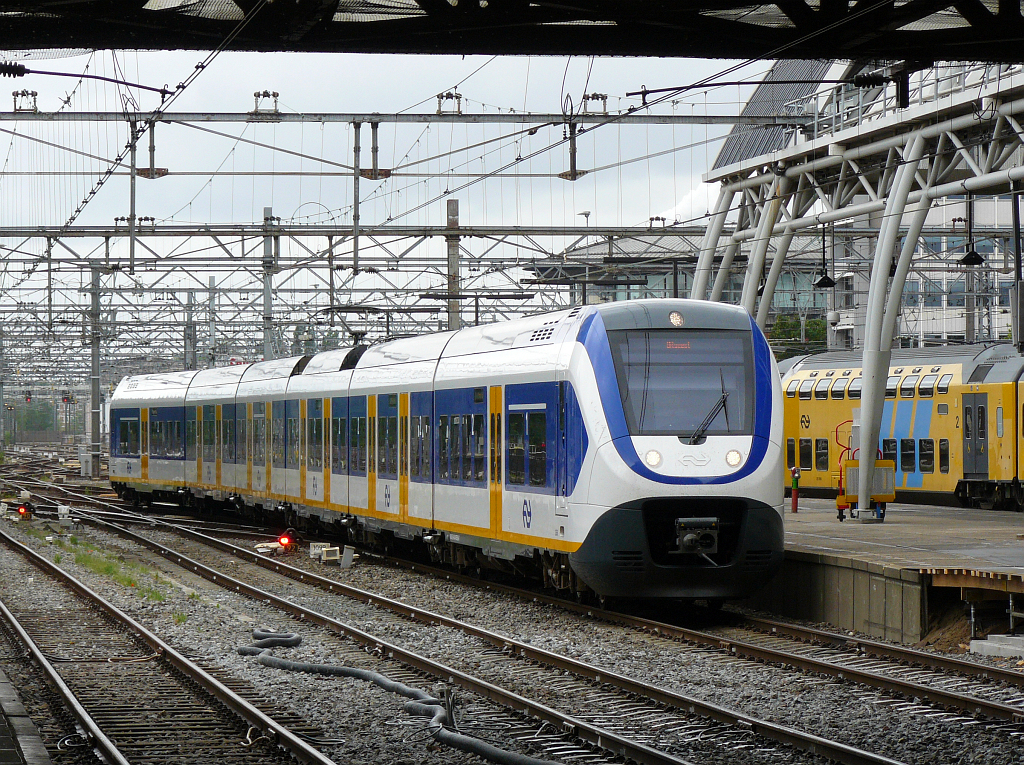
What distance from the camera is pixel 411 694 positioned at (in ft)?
35.9

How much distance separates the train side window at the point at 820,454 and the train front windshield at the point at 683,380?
1923cm

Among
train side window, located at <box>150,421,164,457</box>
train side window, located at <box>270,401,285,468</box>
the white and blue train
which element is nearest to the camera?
the white and blue train

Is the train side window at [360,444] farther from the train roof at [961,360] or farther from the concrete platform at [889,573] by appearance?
the train roof at [961,360]

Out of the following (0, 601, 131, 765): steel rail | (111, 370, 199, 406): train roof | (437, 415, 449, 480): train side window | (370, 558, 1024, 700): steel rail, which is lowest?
(0, 601, 131, 765): steel rail

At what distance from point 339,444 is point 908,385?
1325cm

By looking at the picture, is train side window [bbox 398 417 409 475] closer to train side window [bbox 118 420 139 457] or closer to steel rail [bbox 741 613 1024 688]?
steel rail [bbox 741 613 1024 688]

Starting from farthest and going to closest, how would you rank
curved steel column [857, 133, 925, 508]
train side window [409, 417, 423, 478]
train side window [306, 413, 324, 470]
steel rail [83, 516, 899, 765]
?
train side window [306, 413, 324, 470] → curved steel column [857, 133, 925, 508] → train side window [409, 417, 423, 478] → steel rail [83, 516, 899, 765]

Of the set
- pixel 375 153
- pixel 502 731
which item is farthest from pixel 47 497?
pixel 502 731

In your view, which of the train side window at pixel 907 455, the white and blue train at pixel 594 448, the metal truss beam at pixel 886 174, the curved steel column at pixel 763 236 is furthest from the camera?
the train side window at pixel 907 455

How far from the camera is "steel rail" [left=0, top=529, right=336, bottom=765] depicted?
9.12 metres

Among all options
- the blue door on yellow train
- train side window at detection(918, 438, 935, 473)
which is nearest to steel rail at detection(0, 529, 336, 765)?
the blue door on yellow train

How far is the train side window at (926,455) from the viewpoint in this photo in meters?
29.9

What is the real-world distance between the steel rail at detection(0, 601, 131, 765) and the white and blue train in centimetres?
525

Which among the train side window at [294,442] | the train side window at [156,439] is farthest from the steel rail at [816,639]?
the train side window at [156,439]
